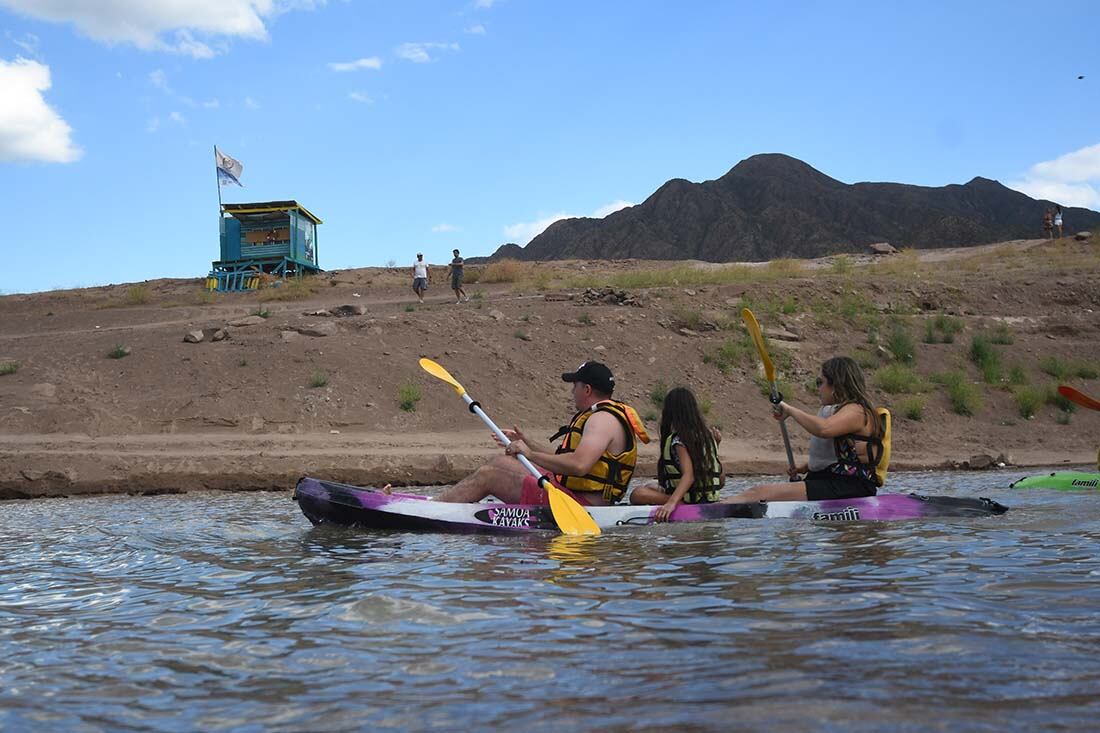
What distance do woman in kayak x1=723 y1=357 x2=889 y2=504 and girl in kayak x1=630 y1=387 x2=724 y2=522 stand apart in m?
0.28

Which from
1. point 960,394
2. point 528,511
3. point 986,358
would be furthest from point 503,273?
point 528,511

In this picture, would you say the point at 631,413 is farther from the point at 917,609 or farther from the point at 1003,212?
the point at 1003,212

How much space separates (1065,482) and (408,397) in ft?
34.0

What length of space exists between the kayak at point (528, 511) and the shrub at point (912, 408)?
10388 mm

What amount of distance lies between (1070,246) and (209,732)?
110ft

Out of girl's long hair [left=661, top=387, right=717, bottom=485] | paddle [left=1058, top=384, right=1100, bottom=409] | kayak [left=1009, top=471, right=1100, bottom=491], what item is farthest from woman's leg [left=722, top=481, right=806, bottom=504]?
paddle [left=1058, top=384, right=1100, bottom=409]

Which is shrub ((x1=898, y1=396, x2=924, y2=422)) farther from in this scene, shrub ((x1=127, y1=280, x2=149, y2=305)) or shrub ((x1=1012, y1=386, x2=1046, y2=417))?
shrub ((x1=127, y1=280, x2=149, y2=305))

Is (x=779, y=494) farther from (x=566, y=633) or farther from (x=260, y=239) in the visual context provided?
(x=260, y=239)

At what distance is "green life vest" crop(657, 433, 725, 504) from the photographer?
7215 millimetres

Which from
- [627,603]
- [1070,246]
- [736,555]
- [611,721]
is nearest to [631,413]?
[736,555]

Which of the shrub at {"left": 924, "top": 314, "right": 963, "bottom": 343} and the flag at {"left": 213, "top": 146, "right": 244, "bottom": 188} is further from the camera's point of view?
the flag at {"left": 213, "top": 146, "right": 244, "bottom": 188}

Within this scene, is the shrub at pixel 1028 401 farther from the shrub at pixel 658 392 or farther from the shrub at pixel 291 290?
the shrub at pixel 291 290

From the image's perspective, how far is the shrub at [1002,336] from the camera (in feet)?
68.8

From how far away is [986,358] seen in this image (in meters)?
20.0
